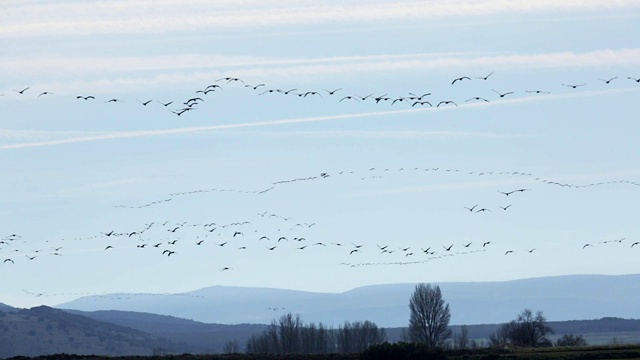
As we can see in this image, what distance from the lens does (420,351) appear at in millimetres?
122000

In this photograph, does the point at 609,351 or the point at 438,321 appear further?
the point at 438,321

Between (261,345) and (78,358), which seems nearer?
(78,358)

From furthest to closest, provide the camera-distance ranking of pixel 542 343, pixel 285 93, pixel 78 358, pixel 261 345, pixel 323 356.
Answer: pixel 261 345 < pixel 542 343 < pixel 323 356 < pixel 78 358 < pixel 285 93

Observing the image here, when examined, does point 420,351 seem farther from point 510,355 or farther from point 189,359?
point 189,359

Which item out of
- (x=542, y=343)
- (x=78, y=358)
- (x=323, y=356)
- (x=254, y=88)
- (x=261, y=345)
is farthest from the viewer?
(x=261, y=345)

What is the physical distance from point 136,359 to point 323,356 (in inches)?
622

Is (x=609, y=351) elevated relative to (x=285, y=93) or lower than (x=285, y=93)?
lower

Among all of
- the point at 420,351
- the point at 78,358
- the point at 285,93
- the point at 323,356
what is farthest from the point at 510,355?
the point at 285,93

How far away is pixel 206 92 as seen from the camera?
3342 inches

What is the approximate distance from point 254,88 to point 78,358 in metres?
47.8

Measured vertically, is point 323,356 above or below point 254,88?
below

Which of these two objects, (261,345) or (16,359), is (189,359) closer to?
(16,359)

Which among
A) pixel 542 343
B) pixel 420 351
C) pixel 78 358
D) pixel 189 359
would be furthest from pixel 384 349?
pixel 542 343

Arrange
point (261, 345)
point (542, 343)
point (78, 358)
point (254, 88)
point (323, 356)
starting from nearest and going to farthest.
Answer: point (254, 88), point (78, 358), point (323, 356), point (542, 343), point (261, 345)
